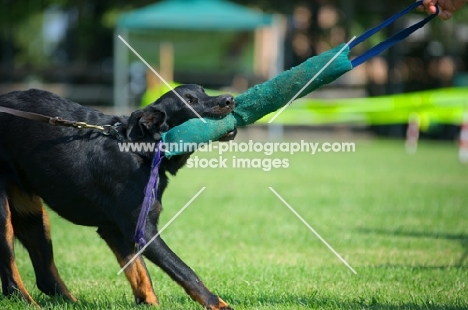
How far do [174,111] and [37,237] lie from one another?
4.20ft

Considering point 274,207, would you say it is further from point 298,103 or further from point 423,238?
point 298,103

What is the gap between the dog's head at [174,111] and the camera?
177 inches

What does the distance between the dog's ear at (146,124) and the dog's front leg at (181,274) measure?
0.56 metres

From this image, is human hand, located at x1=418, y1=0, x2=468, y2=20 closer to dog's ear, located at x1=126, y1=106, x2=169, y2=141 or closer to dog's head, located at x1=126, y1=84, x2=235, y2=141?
dog's head, located at x1=126, y1=84, x2=235, y2=141

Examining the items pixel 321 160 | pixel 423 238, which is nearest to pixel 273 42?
pixel 321 160

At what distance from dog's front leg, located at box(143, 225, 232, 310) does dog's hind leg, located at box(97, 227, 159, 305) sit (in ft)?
1.11

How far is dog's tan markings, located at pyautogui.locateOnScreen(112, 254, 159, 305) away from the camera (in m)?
4.58

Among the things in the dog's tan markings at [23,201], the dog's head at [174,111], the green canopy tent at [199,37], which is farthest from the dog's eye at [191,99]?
the green canopy tent at [199,37]

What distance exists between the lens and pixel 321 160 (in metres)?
15.9

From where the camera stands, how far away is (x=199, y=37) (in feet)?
74.1

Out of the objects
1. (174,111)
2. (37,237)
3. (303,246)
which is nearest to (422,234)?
(303,246)

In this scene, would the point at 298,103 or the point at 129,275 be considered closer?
the point at 129,275

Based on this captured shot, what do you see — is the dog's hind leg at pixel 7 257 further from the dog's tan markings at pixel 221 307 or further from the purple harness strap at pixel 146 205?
the dog's tan markings at pixel 221 307

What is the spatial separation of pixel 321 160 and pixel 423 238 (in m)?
8.80
